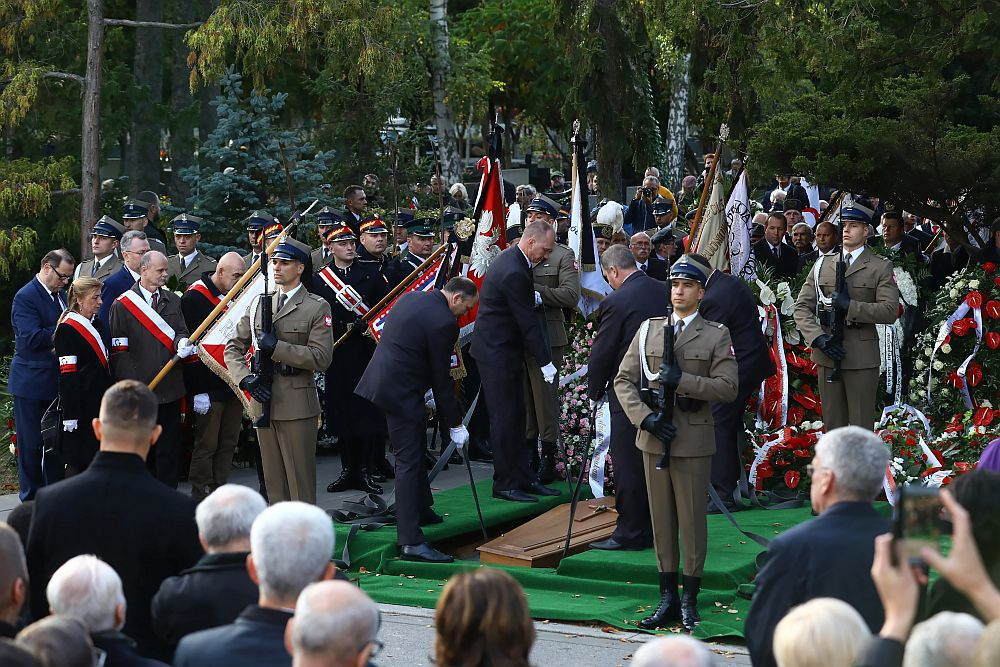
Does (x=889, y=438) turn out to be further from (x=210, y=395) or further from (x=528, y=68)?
(x=528, y=68)

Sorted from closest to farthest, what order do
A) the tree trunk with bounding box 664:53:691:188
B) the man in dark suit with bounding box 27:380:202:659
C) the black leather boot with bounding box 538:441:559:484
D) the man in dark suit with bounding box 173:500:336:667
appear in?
the man in dark suit with bounding box 173:500:336:667 → the man in dark suit with bounding box 27:380:202:659 → the black leather boot with bounding box 538:441:559:484 → the tree trunk with bounding box 664:53:691:188

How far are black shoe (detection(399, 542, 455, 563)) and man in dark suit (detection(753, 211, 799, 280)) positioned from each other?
5.14m

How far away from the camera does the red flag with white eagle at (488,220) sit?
1245 centimetres

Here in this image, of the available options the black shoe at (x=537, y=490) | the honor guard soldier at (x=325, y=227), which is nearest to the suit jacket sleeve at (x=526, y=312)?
the black shoe at (x=537, y=490)

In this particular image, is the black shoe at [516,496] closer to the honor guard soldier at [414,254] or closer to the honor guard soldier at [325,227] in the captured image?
the honor guard soldier at [414,254]

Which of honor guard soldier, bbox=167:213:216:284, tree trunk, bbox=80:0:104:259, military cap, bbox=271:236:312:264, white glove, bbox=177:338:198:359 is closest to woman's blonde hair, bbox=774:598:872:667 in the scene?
military cap, bbox=271:236:312:264

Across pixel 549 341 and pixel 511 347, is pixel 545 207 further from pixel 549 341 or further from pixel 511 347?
pixel 511 347

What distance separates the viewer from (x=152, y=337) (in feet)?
35.2

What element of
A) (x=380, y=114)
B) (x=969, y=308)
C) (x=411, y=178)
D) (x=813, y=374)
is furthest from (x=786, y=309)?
(x=380, y=114)

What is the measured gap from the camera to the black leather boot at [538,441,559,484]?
470 inches

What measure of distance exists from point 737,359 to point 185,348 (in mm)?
4259

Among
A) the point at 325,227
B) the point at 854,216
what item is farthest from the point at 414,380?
the point at 854,216

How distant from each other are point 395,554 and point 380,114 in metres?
14.7

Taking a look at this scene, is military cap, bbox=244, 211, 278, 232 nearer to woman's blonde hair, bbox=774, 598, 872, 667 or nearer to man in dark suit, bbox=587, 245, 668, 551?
man in dark suit, bbox=587, 245, 668, 551
